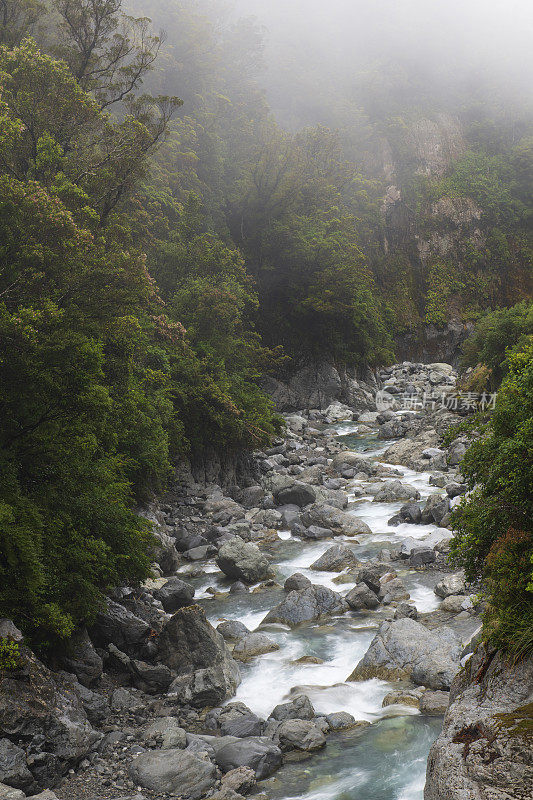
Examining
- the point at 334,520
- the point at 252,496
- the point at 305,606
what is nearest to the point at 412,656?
the point at 305,606

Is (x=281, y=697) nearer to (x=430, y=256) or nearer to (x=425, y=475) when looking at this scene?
(x=425, y=475)

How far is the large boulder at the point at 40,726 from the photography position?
698 cm

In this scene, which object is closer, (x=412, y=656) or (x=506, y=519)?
(x=506, y=519)

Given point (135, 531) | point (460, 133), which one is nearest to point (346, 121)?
point (460, 133)

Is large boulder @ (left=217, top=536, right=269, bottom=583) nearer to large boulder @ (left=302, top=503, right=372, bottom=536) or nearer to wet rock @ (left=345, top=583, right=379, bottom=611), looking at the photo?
wet rock @ (left=345, top=583, right=379, bottom=611)

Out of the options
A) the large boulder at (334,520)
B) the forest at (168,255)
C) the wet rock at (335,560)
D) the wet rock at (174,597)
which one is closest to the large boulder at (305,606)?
the wet rock at (174,597)

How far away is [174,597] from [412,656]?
589cm

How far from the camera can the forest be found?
1004cm

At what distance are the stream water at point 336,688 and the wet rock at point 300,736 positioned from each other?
0.16m

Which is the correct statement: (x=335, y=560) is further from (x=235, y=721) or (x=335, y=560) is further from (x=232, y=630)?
(x=235, y=721)

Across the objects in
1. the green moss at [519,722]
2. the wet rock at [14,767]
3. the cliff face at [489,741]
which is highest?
the green moss at [519,722]

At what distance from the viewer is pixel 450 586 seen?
12.5 meters

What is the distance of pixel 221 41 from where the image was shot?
230ft

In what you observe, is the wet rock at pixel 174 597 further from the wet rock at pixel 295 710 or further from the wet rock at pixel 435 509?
the wet rock at pixel 435 509
